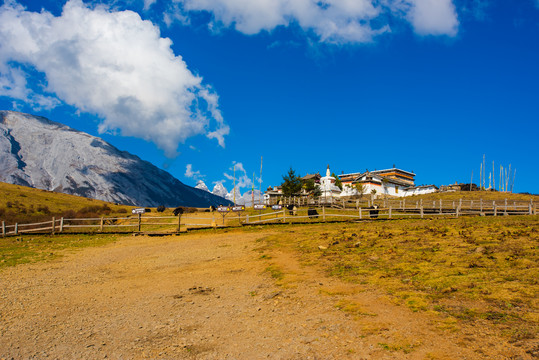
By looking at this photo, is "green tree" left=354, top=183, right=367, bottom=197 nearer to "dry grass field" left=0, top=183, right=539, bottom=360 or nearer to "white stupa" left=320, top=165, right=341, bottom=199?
"white stupa" left=320, top=165, right=341, bottom=199

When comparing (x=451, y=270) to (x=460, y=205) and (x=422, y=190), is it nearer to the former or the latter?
(x=460, y=205)

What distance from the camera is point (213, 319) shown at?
8.62 meters

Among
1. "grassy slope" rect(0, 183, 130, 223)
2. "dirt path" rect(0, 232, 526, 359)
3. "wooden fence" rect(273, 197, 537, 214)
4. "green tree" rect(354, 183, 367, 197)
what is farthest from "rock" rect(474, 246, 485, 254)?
"green tree" rect(354, 183, 367, 197)

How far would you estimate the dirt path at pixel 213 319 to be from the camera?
6480 mm

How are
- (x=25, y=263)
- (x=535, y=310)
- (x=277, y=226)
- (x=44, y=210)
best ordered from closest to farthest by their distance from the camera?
1. (x=535, y=310)
2. (x=25, y=263)
3. (x=277, y=226)
4. (x=44, y=210)

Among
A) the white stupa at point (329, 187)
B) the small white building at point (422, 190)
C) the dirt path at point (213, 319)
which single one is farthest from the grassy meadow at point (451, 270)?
the small white building at point (422, 190)

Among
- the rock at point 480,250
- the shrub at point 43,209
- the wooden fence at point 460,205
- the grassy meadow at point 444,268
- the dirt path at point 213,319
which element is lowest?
the dirt path at point 213,319

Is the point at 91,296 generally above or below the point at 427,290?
below

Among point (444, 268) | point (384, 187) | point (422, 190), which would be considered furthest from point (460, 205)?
point (422, 190)

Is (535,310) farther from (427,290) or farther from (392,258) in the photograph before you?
(392,258)

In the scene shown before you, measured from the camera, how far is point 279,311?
8.77m

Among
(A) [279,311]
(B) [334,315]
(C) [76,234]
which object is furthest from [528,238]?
(C) [76,234]

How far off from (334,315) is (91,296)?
8355mm

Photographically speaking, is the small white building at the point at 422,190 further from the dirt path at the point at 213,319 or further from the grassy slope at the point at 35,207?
the dirt path at the point at 213,319
